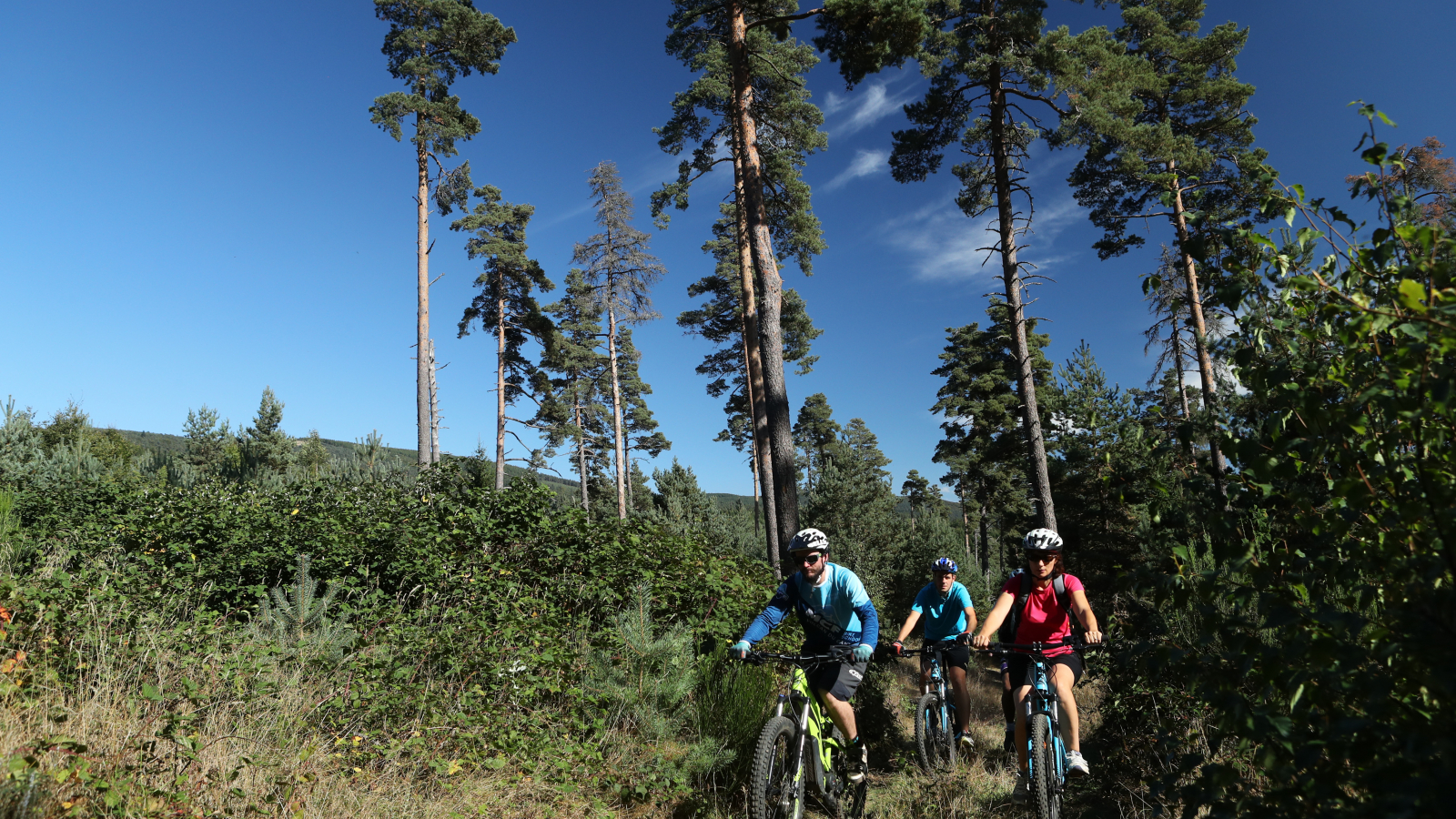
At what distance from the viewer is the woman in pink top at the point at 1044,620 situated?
15.4ft

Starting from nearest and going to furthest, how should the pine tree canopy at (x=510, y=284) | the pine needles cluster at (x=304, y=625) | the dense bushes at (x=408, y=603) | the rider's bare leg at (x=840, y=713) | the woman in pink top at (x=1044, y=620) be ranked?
the rider's bare leg at (x=840, y=713) < the woman in pink top at (x=1044, y=620) < the dense bushes at (x=408, y=603) < the pine needles cluster at (x=304, y=625) < the pine tree canopy at (x=510, y=284)

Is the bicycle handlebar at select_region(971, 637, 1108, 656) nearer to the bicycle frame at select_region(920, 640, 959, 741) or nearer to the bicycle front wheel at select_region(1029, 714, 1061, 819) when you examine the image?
the bicycle front wheel at select_region(1029, 714, 1061, 819)

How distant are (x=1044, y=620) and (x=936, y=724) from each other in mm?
2096

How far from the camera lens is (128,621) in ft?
17.6

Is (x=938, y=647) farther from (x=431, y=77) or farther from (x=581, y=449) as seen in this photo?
(x=581, y=449)

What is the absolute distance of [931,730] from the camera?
6.58 meters

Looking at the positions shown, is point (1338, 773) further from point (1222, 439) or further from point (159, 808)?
point (159, 808)

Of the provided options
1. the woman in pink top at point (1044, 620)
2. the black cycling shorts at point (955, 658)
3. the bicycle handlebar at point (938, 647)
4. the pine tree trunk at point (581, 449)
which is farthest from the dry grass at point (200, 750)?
the pine tree trunk at point (581, 449)

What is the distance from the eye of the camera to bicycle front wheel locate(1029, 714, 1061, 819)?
437 centimetres

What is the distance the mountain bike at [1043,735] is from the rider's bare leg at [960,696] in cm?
159

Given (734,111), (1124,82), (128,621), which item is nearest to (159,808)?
(128,621)

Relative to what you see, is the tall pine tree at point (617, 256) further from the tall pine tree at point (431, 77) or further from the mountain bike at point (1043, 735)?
the mountain bike at point (1043, 735)

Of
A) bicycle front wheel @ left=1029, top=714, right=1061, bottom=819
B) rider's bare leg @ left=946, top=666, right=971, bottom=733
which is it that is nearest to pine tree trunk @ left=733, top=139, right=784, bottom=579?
rider's bare leg @ left=946, top=666, right=971, bottom=733

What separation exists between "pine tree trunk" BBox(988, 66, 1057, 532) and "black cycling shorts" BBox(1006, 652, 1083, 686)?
8247 millimetres
